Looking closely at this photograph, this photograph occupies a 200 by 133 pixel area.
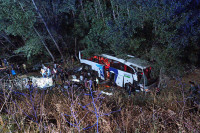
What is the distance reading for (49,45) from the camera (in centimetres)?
1805

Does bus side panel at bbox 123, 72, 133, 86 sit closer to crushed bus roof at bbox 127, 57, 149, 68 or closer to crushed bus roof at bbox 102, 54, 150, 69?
crushed bus roof at bbox 102, 54, 150, 69

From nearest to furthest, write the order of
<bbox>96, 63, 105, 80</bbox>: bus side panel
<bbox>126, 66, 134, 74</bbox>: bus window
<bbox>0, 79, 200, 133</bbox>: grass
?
<bbox>0, 79, 200, 133</bbox>: grass → <bbox>126, 66, 134, 74</bbox>: bus window → <bbox>96, 63, 105, 80</bbox>: bus side panel

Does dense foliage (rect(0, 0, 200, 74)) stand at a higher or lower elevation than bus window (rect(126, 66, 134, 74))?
higher

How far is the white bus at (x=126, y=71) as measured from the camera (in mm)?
9289

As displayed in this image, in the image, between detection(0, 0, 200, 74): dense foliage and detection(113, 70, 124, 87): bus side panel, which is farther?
detection(113, 70, 124, 87): bus side panel

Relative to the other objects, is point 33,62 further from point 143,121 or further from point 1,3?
point 143,121

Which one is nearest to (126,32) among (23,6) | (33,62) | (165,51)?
(165,51)

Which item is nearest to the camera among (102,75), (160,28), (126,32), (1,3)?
(160,28)

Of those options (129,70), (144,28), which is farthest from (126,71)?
(144,28)

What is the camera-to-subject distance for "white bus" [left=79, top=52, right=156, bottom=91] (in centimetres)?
929

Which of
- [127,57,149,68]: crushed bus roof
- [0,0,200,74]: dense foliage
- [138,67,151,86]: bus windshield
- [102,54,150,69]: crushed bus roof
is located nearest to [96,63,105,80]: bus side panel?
[0,0,200,74]: dense foliage

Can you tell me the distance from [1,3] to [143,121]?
53.7 feet

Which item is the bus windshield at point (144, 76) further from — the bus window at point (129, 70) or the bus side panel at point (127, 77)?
the bus side panel at point (127, 77)

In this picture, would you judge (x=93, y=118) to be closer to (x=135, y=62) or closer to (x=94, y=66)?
(x=135, y=62)
